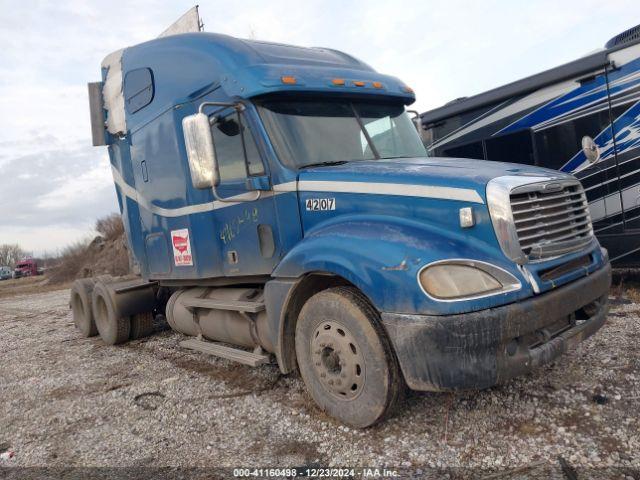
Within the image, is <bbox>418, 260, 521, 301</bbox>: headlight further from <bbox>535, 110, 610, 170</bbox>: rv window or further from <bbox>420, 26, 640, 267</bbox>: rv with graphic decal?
<bbox>535, 110, 610, 170</bbox>: rv window

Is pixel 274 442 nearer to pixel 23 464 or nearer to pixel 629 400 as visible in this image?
pixel 23 464

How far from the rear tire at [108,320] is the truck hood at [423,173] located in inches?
169

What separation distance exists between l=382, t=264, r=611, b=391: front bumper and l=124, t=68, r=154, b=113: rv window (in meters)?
4.16

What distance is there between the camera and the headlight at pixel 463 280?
306 centimetres

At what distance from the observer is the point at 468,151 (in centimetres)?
777

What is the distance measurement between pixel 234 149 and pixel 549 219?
105 inches

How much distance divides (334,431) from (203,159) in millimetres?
2327

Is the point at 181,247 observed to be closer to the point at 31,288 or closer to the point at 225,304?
the point at 225,304

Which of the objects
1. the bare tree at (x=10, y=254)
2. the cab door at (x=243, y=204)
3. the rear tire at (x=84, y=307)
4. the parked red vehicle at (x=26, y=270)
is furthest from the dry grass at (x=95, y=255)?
the bare tree at (x=10, y=254)

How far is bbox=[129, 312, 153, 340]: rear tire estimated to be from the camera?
734cm

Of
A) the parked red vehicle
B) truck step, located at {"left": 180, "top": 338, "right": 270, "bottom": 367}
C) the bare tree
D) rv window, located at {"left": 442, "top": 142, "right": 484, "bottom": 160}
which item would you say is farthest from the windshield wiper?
the bare tree

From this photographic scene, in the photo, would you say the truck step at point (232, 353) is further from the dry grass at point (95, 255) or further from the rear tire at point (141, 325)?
the dry grass at point (95, 255)

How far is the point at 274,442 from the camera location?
3.57m

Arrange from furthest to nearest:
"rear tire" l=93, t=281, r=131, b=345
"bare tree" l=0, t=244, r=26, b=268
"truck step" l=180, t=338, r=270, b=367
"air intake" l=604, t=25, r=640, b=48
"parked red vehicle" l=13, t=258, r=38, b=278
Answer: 1. "bare tree" l=0, t=244, r=26, b=268
2. "parked red vehicle" l=13, t=258, r=38, b=278
3. "rear tire" l=93, t=281, r=131, b=345
4. "air intake" l=604, t=25, r=640, b=48
5. "truck step" l=180, t=338, r=270, b=367
